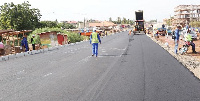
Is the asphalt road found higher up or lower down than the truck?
lower down

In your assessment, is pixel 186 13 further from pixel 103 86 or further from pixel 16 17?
pixel 103 86

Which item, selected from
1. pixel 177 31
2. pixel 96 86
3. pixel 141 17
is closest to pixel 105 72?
pixel 96 86

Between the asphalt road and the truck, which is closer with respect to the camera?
the asphalt road

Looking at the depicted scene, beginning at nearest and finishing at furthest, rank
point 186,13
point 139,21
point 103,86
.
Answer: point 103,86, point 139,21, point 186,13

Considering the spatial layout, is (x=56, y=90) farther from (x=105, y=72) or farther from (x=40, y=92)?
(x=105, y=72)

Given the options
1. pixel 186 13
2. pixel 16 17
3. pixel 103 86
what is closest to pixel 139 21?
pixel 16 17

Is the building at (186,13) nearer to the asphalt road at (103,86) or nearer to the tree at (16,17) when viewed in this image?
the tree at (16,17)

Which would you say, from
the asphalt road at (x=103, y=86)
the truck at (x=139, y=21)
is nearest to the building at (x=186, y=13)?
the truck at (x=139, y=21)

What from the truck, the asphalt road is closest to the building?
the truck

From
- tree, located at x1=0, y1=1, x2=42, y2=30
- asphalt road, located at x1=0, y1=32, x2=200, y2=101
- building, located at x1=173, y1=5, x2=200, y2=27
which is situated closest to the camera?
asphalt road, located at x1=0, y1=32, x2=200, y2=101

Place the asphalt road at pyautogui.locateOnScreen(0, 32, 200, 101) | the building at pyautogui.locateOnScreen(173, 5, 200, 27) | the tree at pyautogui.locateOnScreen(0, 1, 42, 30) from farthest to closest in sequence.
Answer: the building at pyautogui.locateOnScreen(173, 5, 200, 27), the tree at pyautogui.locateOnScreen(0, 1, 42, 30), the asphalt road at pyautogui.locateOnScreen(0, 32, 200, 101)

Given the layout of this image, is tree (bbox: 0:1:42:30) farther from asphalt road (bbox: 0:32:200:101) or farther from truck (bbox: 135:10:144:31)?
asphalt road (bbox: 0:32:200:101)

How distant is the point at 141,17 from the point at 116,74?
39747mm

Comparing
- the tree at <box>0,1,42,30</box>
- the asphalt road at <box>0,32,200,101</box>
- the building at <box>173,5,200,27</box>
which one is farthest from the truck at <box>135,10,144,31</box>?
the building at <box>173,5,200,27</box>
